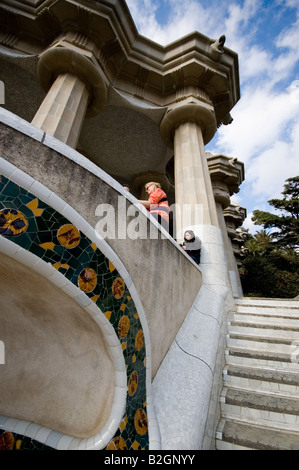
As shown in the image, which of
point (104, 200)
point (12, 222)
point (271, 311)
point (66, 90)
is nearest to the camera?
point (12, 222)

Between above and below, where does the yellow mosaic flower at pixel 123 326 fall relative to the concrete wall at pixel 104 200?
below

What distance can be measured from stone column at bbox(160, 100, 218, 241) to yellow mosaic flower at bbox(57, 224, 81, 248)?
14.2ft

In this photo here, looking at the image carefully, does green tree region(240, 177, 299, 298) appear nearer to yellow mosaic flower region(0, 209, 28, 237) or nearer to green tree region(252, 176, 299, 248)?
green tree region(252, 176, 299, 248)

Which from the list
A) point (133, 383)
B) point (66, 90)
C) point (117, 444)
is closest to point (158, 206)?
point (133, 383)

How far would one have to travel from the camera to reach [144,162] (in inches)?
399

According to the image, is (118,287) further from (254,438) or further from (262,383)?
(262,383)

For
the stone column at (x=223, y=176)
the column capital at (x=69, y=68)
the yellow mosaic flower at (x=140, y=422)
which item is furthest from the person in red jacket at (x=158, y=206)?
the stone column at (x=223, y=176)

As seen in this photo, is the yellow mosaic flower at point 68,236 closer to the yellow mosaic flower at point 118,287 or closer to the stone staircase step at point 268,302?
the yellow mosaic flower at point 118,287

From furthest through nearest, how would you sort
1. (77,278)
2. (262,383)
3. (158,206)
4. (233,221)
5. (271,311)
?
(233,221), (158,206), (271,311), (262,383), (77,278)

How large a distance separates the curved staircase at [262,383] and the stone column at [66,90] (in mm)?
5409

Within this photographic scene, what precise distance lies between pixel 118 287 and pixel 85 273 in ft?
0.87

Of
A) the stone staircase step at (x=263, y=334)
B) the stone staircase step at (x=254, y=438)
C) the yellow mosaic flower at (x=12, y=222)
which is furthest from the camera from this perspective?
the stone staircase step at (x=263, y=334)

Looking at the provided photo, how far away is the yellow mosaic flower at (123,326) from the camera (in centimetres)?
131

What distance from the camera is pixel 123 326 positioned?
1.34 m
